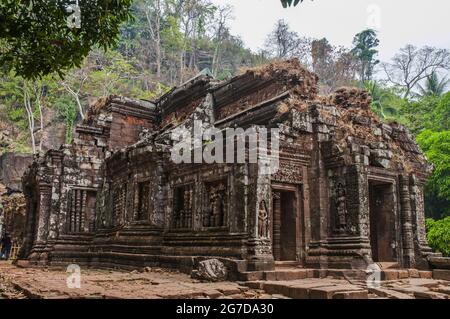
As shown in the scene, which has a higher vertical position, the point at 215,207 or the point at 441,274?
the point at 215,207

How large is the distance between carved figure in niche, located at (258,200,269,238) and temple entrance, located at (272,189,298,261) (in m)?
1.02

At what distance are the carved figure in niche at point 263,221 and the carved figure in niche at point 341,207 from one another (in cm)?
176

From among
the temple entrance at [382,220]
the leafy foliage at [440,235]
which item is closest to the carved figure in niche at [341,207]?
the temple entrance at [382,220]

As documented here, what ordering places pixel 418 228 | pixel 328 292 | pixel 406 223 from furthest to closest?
pixel 418 228 < pixel 406 223 < pixel 328 292

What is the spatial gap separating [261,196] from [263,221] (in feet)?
1.63

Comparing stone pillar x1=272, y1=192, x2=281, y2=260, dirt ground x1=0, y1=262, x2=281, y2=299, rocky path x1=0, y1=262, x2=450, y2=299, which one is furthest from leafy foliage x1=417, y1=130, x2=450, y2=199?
dirt ground x1=0, y1=262, x2=281, y2=299

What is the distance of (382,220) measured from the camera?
1047 centimetres

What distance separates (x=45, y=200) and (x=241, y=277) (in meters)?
9.20

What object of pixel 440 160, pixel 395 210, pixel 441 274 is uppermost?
pixel 440 160

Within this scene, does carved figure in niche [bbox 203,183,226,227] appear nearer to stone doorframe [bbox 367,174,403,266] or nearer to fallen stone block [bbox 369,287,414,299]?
stone doorframe [bbox 367,174,403,266]

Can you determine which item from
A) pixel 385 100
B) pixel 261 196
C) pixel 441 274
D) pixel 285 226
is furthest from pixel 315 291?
pixel 385 100

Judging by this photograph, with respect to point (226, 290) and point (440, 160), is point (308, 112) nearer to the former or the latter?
point (226, 290)

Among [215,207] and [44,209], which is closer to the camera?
[215,207]

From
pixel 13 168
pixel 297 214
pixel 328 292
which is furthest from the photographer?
pixel 13 168
